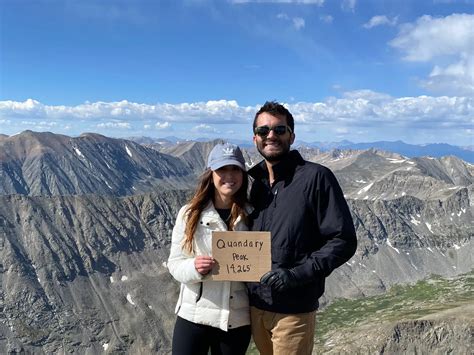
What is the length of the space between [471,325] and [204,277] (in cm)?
12648

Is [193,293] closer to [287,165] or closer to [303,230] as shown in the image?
[303,230]

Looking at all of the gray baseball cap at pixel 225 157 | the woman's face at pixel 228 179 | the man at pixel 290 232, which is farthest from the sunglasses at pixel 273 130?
the woman's face at pixel 228 179

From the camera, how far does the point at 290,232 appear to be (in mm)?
9031

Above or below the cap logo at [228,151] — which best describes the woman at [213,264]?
below

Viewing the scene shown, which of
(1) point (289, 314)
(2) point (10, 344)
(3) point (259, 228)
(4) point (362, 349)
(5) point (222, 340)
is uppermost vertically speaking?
(3) point (259, 228)

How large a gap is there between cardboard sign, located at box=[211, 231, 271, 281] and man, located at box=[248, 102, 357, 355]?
22 centimetres

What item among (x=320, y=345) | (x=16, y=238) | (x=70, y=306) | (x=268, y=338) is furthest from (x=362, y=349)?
(x=16, y=238)

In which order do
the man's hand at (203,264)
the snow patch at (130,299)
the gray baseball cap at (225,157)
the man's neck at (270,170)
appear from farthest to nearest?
the snow patch at (130,299)
the man's neck at (270,170)
the gray baseball cap at (225,157)
the man's hand at (203,264)

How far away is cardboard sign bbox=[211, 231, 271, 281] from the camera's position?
360 inches

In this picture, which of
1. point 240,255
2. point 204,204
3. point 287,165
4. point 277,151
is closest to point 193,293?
point 240,255

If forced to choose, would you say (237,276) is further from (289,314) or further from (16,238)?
(16,238)

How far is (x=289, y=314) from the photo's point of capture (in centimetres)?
929

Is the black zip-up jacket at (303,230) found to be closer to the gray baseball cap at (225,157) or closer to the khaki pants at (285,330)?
the khaki pants at (285,330)

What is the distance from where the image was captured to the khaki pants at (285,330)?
9320mm
